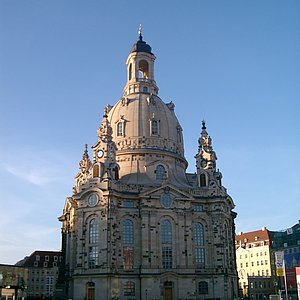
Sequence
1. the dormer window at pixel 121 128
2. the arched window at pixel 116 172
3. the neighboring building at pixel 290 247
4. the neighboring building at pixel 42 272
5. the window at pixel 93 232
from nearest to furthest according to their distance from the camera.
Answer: the window at pixel 93 232 → the arched window at pixel 116 172 → the dormer window at pixel 121 128 → the neighboring building at pixel 290 247 → the neighboring building at pixel 42 272

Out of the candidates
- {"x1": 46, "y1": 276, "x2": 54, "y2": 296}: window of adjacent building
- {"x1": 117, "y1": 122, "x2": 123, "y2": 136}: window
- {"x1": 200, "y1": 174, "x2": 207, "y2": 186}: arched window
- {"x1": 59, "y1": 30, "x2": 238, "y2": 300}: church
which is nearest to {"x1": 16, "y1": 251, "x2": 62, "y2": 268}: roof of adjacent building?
{"x1": 46, "y1": 276, "x2": 54, "y2": 296}: window of adjacent building

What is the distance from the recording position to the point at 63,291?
8531 centimetres

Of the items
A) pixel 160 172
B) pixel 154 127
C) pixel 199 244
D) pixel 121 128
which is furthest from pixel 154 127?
pixel 199 244

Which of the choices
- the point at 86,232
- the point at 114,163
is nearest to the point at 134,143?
the point at 114,163

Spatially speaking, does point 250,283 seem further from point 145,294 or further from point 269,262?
point 145,294

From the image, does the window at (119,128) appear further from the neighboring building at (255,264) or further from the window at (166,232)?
the neighboring building at (255,264)

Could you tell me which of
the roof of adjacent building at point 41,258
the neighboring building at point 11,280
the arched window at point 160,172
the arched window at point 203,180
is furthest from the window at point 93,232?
the roof of adjacent building at point 41,258

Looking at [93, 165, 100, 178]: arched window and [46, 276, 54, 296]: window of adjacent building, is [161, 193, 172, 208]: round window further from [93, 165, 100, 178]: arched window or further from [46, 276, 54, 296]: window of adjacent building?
[46, 276, 54, 296]: window of adjacent building

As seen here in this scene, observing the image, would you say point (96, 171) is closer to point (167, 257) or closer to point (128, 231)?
point (128, 231)

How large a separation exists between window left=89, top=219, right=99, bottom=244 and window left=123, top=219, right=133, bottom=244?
14.7 ft

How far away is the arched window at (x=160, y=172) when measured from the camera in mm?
84500

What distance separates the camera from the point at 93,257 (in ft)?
247

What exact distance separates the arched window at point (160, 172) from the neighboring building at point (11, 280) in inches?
1065

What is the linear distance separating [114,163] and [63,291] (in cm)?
2455
